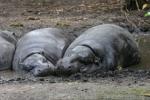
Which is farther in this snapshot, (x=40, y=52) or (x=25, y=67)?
(x=40, y=52)

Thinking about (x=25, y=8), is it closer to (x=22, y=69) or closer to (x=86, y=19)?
(x=86, y=19)

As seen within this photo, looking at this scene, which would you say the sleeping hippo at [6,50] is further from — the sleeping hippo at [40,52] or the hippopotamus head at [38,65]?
the hippopotamus head at [38,65]

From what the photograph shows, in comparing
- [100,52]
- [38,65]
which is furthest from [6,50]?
[100,52]

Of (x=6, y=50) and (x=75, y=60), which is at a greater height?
(x=6, y=50)

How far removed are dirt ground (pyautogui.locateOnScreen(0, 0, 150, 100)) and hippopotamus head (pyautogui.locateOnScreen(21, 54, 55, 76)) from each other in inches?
4.9

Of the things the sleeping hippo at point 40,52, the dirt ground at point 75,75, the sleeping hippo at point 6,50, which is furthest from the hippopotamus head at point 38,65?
the sleeping hippo at point 6,50

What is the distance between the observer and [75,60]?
316 inches

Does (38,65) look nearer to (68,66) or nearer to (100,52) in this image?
(68,66)

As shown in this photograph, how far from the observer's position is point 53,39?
9.05m

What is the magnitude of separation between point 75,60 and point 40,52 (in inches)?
29.4

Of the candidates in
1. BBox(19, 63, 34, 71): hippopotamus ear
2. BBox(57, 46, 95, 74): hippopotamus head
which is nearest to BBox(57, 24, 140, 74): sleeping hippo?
BBox(57, 46, 95, 74): hippopotamus head

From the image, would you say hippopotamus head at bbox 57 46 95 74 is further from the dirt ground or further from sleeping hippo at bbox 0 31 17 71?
sleeping hippo at bbox 0 31 17 71

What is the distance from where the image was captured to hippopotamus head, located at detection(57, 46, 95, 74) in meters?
7.89

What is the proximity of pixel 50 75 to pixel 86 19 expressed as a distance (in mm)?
4527
